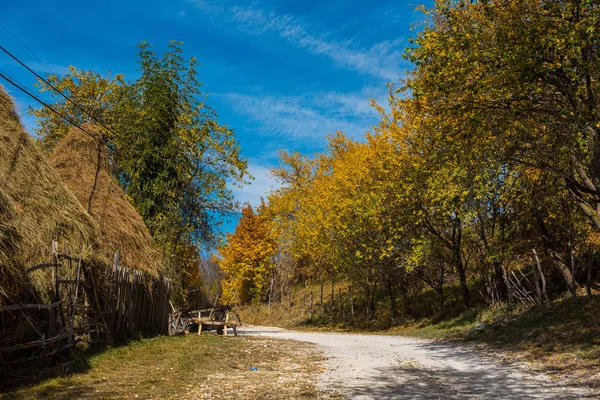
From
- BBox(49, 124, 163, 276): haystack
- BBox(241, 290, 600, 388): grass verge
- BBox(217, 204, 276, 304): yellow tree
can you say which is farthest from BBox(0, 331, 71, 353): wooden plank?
BBox(217, 204, 276, 304): yellow tree

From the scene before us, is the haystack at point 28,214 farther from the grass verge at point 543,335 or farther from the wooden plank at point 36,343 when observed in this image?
the grass verge at point 543,335

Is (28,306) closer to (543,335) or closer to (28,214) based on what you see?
(28,214)

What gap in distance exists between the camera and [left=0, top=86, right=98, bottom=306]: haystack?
7.48m

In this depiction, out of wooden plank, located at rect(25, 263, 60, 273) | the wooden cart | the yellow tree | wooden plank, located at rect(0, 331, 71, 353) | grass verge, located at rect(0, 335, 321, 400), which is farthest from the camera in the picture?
the yellow tree

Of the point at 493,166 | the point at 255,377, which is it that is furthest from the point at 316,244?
the point at 255,377

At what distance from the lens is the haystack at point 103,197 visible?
46.7 ft

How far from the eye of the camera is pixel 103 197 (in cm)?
1512

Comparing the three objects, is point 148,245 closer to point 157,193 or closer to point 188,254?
point 157,193

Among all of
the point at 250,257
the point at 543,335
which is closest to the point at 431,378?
the point at 543,335

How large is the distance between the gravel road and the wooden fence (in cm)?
543

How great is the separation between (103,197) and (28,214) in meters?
6.38

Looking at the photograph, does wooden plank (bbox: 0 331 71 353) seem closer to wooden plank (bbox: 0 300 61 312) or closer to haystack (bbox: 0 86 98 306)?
wooden plank (bbox: 0 300 61 312)

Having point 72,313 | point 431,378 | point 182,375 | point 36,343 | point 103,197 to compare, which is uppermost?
point 103,197

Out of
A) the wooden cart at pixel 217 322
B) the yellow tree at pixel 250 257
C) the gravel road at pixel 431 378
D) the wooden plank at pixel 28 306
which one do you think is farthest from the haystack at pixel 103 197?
the yellow tree at pixel 250 257
